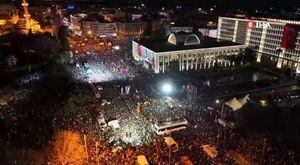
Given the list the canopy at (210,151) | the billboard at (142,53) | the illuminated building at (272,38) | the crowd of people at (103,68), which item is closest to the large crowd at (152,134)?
the canopy at (210,151)

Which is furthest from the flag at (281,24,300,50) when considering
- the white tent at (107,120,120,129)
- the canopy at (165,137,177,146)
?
the white tent at (107,120,120,129)

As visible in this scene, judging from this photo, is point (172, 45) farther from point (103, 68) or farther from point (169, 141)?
point (169, 141)

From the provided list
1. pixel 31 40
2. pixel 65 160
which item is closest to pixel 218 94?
pixel 65 160

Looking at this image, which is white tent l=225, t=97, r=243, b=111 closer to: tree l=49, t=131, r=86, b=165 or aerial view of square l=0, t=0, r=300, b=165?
aerial view of square l=0, t=0, r=300, b=165

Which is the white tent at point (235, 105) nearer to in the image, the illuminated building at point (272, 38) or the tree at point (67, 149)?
the tree at point (67, 149)

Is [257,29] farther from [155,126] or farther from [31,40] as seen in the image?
[31,40]

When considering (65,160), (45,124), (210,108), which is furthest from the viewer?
(210,108)

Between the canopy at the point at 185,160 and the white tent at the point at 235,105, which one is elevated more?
the white tent at the point at 235,105
